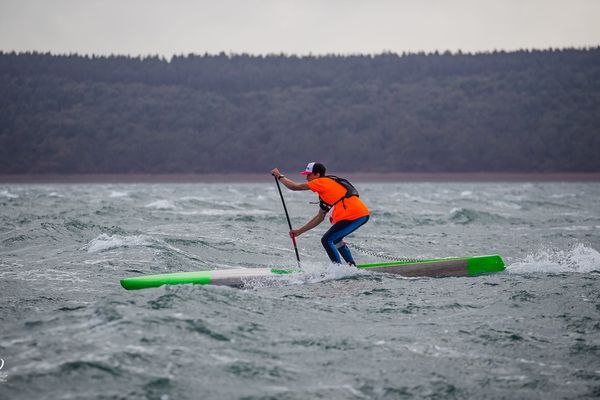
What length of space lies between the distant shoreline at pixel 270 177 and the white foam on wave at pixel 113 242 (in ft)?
355

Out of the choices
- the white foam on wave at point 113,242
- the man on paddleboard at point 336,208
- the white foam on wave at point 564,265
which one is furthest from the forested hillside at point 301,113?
the man on paddleboard at point 336,208

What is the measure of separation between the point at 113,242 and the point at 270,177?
113 meters

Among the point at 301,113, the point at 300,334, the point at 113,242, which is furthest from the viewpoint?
the point at 301,113

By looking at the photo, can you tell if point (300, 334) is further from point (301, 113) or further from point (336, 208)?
point (301, 113)

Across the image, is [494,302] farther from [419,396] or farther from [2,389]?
[2,389]

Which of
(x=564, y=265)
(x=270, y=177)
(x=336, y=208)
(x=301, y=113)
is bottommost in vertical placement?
(x=270, y=177)

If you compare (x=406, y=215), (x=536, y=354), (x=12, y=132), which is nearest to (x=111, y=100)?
(x=12, y=132)

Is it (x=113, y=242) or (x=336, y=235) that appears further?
(x=113, y=242)

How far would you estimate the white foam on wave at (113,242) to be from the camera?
584 inches

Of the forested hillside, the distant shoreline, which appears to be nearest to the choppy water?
the distant shoreline

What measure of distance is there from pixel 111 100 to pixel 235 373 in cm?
14874

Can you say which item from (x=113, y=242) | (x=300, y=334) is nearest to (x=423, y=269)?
(x=300, y=334)

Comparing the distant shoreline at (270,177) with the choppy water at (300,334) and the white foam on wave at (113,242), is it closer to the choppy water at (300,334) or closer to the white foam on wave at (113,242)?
the white foam on wave at (113,242)

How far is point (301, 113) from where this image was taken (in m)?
150
